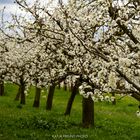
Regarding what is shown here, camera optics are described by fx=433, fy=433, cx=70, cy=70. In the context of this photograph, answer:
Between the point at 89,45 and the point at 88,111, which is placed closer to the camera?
the point at 89,45

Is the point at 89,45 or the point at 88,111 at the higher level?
the point at 89,45

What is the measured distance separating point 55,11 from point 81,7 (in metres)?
3.48

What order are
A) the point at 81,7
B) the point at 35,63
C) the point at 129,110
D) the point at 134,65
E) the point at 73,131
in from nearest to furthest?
the point at 134,65
the point at 81,7
the point at 73,131
the point at 35,63
the point at 129,110

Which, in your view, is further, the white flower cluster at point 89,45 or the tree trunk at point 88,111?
the tree trunk at point 88,111

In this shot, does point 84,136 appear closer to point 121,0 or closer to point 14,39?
point 14,39

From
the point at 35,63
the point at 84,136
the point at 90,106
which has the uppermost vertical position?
the point at 35,63

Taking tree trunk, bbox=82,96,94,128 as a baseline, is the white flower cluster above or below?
above

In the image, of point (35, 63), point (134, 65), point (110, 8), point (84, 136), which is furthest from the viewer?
point (35, 63)

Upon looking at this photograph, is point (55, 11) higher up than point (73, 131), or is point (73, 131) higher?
point (55, 11)

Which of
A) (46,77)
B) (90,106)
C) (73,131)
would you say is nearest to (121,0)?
(46,77)

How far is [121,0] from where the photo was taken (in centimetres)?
1301

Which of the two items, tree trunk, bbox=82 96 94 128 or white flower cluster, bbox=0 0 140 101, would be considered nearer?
white flower cluster, bbox=0 0 140 101

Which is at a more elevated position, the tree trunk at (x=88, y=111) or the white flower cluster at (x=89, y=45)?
the white flower cluster at (x=89, y=45)

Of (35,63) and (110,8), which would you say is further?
(35,63)
